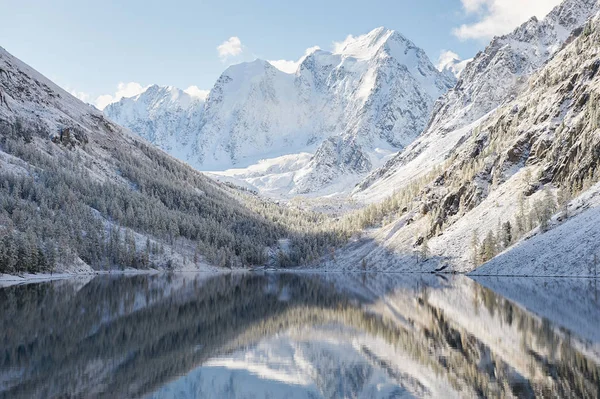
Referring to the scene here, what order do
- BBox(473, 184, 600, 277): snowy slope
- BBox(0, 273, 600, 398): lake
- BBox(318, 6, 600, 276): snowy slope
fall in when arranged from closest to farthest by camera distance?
BBox(0, 273, 600, 398): lake
BBox(473, 184, 600, 277): snowy slope
BBox(318, 6, 600, 276): snowy slope

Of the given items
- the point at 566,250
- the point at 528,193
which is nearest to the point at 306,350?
the point at 566,250

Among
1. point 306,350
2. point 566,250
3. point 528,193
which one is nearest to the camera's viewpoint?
point 306,350

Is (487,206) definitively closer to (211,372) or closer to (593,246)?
(593,246)

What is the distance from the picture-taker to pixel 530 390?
24141 mm

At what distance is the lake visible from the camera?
26.2m

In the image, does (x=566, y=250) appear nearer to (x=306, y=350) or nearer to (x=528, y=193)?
(x=528, y=193)

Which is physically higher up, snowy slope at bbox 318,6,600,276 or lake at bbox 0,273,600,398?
snowy slope at bbox 318,6,600,276

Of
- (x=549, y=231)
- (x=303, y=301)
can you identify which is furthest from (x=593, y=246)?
(x=303, y=301)

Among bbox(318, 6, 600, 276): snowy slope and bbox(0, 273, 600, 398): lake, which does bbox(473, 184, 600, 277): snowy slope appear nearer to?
bbox(318, 6, 600, 276): snowy slope

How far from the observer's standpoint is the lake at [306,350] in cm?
2617

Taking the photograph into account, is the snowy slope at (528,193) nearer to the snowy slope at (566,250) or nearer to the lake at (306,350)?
the snowy slope at (566,250)

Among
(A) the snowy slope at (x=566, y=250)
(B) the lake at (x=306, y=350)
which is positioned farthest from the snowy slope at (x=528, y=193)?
(B) the lake at (x=306, y=350)

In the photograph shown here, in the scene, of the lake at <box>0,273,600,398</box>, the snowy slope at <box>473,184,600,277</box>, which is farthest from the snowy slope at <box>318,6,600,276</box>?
the lake at <box>0,273,600,398</box>

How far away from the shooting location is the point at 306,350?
37469mm
